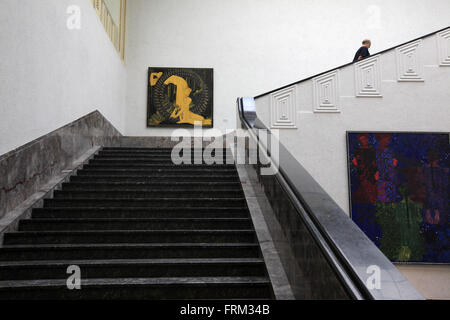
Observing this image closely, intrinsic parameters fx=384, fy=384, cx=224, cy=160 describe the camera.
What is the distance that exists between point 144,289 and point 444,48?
6.57 m

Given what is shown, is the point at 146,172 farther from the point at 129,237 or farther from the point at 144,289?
the point at 144,289

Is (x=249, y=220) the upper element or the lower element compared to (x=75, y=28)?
lower

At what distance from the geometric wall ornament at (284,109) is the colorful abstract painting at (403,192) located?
1.08 m

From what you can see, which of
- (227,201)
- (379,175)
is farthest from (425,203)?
(227,201)

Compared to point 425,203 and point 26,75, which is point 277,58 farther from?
point 26,75

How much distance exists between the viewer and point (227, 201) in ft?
14.6

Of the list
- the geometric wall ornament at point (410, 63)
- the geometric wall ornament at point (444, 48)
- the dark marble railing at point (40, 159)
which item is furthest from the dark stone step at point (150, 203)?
the geometric wall ornament at point (444, 48)

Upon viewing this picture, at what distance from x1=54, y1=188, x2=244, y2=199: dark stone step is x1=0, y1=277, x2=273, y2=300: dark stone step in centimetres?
171

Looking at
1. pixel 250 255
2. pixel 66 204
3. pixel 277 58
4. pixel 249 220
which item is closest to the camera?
pixel 250 255

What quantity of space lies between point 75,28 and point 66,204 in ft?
10.1

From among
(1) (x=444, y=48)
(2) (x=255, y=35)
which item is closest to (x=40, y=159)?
(1) (x=444, y=48)

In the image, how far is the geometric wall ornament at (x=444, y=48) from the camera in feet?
22.0

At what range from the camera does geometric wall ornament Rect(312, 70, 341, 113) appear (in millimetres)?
6688
